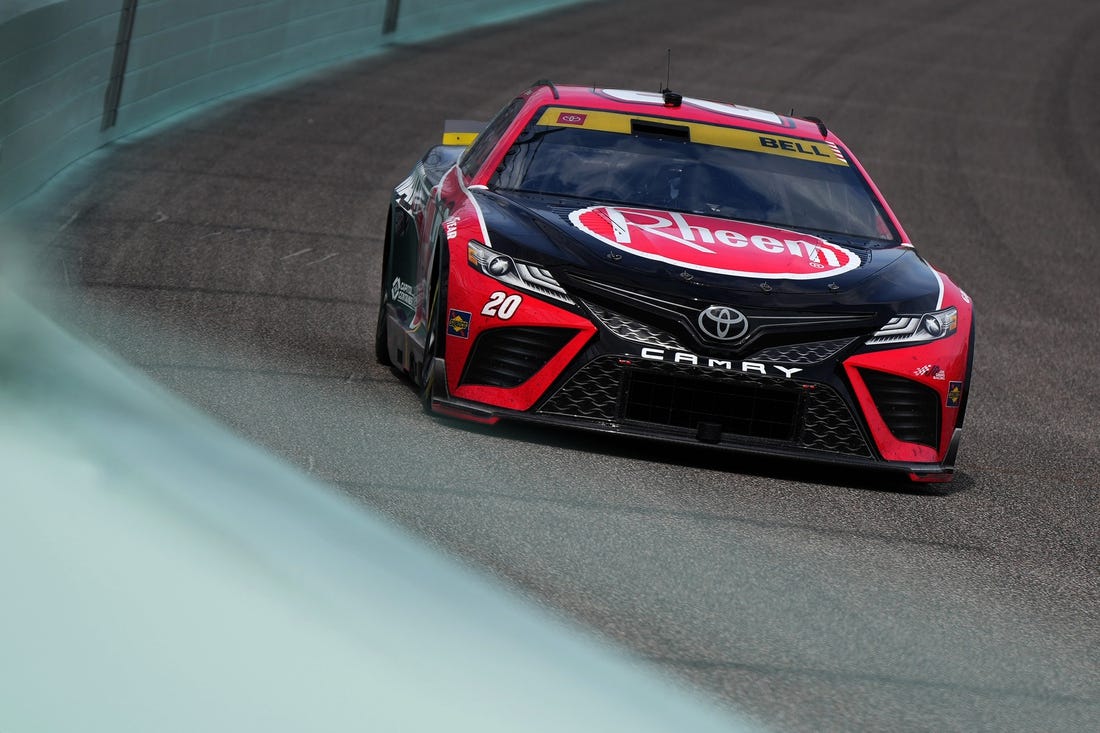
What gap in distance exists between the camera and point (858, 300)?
6359 mm

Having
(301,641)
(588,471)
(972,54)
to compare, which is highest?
(301,641)

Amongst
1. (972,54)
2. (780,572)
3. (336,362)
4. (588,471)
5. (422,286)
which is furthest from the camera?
(972,54)

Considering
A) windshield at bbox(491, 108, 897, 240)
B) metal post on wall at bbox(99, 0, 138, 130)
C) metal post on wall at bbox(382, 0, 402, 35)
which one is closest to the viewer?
windshield at bbox(491, 108, 897, 240)

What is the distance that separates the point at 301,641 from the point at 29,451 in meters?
1.70

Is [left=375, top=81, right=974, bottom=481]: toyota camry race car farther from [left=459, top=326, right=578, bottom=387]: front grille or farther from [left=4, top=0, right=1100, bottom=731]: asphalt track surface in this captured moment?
[left=4, top=0, right=1100, bottom=731]: asphalt track surface

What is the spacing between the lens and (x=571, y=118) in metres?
7.73

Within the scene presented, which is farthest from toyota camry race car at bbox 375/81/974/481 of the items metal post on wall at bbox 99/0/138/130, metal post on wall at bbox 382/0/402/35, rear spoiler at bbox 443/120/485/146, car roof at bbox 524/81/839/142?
metal post on wall at bbox 382/0/402/35

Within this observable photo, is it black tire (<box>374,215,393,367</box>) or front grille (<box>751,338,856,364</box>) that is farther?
black tire (<box>374,215,393,367</box>)

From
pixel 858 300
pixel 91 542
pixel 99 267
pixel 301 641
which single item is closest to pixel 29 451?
pixel 91 542

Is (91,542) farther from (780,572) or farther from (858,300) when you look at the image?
(858,300)

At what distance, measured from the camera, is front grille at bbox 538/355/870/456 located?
20.2 feet

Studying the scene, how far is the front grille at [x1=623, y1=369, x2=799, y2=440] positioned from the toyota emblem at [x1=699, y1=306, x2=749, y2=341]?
162 millimetres

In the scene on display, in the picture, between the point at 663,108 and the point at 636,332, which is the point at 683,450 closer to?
the point at 636,332

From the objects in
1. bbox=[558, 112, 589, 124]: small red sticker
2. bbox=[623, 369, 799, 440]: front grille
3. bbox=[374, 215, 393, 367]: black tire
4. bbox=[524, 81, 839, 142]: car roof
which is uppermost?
bbox=[524, 81, 839, 142]: car roof
